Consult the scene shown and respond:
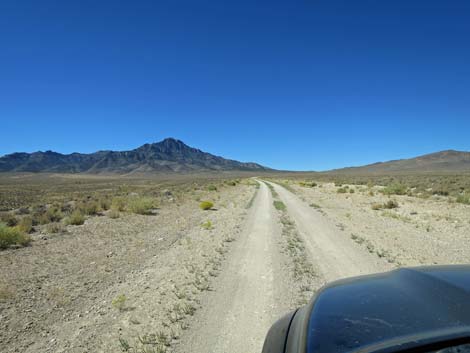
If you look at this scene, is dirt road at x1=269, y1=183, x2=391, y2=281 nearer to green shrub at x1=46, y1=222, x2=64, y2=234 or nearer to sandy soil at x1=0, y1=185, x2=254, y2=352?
sandy soil at x1=0, y1=185, x2=254, y2=352

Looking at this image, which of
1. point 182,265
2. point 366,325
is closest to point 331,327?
point 366,325

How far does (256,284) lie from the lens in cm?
582

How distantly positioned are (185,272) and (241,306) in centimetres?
239

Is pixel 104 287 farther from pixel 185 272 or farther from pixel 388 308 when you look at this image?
pixel 388 308

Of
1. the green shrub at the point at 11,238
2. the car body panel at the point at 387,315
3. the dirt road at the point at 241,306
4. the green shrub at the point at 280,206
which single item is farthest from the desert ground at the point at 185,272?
the green shrub at the point at 280,206

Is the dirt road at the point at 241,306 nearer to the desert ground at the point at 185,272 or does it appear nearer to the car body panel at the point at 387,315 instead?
the desert ground at the point at 185,272

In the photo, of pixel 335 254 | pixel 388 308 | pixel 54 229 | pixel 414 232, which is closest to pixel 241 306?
pixel 388 308

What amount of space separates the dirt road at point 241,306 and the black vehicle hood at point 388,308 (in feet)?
6.62

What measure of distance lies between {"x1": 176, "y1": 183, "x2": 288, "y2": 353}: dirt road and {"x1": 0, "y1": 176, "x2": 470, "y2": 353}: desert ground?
0.02 m

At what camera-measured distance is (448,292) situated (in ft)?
6.66

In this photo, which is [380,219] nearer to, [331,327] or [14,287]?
[331,327]

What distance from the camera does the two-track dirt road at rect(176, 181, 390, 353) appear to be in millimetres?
3936

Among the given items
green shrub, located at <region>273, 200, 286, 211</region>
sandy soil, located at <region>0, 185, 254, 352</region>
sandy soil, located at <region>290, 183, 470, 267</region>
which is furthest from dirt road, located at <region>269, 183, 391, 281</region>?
green shrub, located at <region>273, 200, 286, 211</region>

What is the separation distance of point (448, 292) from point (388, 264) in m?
5.53
